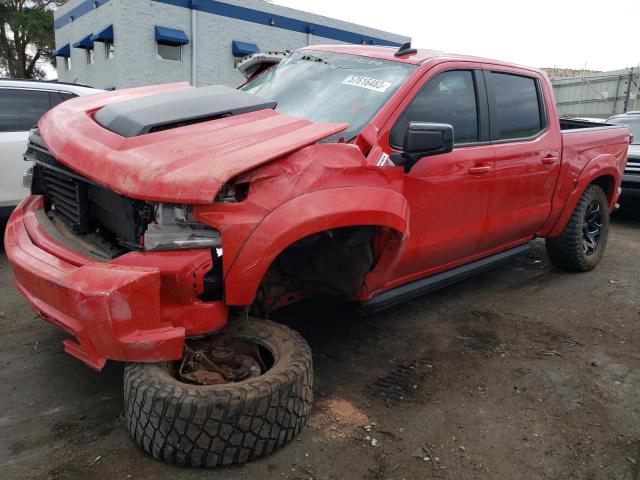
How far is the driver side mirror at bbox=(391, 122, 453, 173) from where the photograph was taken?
2797 millimetres

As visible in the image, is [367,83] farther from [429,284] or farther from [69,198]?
[69,198]

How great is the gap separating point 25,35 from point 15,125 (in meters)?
24.9

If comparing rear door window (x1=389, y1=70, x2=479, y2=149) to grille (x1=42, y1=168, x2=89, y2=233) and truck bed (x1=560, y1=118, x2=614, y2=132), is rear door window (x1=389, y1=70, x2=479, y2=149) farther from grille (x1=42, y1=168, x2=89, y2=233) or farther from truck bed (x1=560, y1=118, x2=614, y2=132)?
truck bed (x1=560, y1=118, x2=614, y2=132)

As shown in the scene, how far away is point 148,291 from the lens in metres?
2.10

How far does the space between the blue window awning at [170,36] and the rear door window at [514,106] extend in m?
14.4

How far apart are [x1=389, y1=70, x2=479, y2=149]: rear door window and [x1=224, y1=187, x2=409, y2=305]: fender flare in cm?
60

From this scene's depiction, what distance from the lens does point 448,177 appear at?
3.31 m

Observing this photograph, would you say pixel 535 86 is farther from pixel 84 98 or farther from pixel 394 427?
pixel 84 98

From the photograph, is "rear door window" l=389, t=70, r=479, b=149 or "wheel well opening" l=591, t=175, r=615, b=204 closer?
"rear door window" l=389, t=70, r=479, b=149

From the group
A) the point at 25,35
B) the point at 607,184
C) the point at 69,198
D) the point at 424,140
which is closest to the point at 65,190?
the point at 69,198

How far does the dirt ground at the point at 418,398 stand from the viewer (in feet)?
7.63

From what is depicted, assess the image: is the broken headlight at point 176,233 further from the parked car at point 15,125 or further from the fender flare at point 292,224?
the parked car at point 15,125

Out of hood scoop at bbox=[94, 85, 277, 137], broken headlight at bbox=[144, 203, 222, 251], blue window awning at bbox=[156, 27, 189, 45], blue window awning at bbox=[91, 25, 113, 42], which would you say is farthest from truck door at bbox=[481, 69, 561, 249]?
blue window awning at bbox=[91, 25, 113, 42]

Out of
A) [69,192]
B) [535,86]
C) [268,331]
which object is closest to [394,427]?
[268,331]
